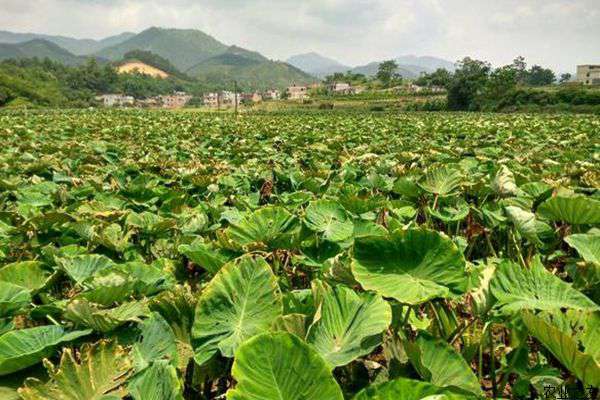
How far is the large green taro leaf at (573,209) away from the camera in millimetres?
1787

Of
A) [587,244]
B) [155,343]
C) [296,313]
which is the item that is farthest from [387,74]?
[155,343]

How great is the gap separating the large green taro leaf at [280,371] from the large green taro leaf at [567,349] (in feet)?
1.56

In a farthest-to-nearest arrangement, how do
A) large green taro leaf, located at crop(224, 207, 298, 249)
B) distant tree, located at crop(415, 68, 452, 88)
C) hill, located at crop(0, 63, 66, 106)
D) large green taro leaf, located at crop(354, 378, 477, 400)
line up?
1. distant tree, located at crop(415, 68, 452, 88)
2. hill, located at crop(0, 63, 66, 106)
3. large green taro leaf, located at crop(224, 207, 298, 249)
4. large green taro leaf, located at crop(354, 378, 477, 400)

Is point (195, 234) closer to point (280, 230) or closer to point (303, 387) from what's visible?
point (280, 230)

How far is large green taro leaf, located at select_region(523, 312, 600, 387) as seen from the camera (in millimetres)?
912

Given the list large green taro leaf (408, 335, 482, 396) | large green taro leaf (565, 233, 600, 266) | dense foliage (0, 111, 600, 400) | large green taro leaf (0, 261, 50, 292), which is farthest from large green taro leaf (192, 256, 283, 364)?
A: large green taro leaf (565, 233, 600, 266)

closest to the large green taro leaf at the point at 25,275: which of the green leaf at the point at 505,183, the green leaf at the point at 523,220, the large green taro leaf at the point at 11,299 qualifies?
the large green taro leaf at the point at 11,299

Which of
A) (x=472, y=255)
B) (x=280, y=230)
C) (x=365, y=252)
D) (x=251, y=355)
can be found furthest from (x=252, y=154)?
(x=251, y=355)

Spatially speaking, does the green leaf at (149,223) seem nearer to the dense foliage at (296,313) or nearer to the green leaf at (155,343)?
the dense foliage at (296,313)

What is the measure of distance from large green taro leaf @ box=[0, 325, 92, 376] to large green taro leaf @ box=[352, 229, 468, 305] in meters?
0.74

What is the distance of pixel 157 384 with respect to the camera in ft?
3.18

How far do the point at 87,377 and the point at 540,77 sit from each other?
124133 mm

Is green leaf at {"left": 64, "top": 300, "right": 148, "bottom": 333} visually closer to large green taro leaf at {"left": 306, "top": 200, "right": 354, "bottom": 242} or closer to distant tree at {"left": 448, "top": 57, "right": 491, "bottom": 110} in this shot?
large green taro leaf at {"left": 306, "top": 200, "right": 354, "bottom": 242}

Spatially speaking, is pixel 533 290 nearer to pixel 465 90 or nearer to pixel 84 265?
pixel 84 265
